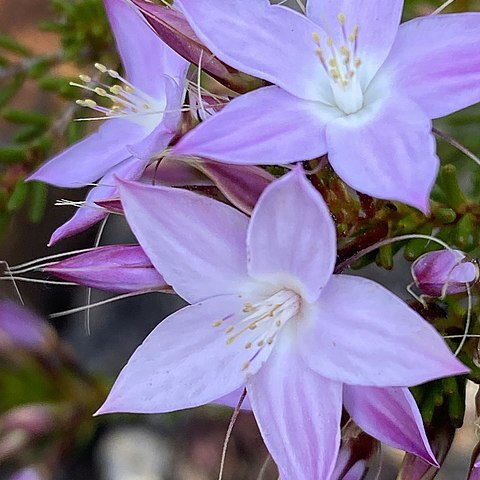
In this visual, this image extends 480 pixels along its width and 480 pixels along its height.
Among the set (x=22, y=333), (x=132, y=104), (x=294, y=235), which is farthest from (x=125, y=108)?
(x=22, y=333)

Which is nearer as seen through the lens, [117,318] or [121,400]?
[121,400]

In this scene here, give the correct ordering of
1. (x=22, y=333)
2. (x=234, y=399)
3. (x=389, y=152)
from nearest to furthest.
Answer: (x=389, y=152) < (x=234, y=399) < (x=22, y=333)

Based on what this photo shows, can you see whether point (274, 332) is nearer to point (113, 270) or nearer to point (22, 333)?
point (113, 270)

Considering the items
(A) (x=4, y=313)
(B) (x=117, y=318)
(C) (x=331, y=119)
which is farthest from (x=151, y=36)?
(B) (x=117, y=318)

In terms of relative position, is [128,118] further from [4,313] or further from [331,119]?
[4,313]

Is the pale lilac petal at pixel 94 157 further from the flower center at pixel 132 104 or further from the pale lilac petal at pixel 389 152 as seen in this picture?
the pale lilac petal at pixel 389 152

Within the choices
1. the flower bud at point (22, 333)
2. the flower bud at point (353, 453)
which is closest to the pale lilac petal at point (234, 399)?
the flower bud at point (353, 453)
